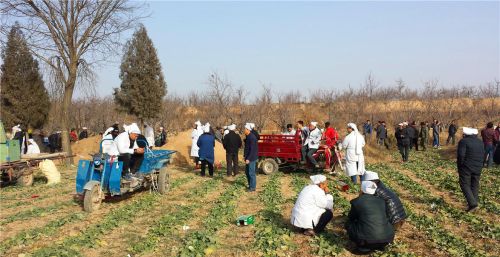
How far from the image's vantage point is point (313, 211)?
303 inches

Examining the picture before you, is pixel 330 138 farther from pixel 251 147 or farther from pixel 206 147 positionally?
pixel 206 147

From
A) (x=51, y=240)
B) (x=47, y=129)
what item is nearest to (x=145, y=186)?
(x=51, y=240)

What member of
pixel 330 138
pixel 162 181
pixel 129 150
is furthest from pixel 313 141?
pixel 129 150

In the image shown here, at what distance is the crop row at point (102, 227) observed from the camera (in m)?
6.87

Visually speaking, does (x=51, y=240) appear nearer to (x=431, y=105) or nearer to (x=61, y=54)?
(x=61, y=54)

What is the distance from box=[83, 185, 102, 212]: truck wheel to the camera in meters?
9.66

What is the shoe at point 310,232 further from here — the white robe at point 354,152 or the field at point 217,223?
the white robe at point 354,152

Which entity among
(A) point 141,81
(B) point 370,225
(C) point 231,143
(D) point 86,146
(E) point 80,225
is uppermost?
(A) point 141,81

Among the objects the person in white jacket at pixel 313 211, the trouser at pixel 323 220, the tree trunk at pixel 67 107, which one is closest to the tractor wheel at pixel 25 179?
the tree trunk at pixel 67 107

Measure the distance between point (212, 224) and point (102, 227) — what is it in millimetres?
2042

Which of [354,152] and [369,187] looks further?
[354,152]

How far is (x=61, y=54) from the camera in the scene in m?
19.0

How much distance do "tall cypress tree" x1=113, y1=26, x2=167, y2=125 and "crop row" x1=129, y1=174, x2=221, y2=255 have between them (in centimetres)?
2267

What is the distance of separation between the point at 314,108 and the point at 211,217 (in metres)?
41.7
